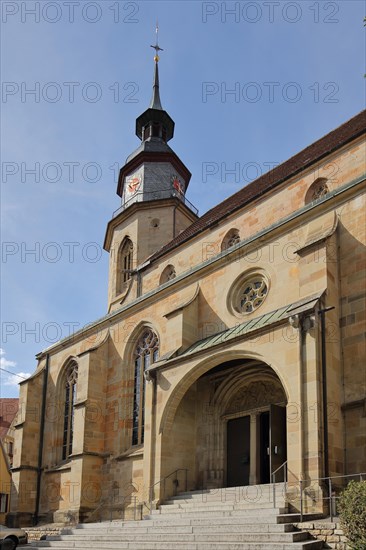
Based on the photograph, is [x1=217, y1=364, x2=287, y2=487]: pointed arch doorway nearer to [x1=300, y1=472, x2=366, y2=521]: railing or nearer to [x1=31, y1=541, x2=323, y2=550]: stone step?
[x1=300, y1=472, x2=366, y2=521]: railing

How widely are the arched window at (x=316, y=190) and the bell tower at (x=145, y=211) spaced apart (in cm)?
1025

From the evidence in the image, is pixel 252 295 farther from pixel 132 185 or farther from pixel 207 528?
pixel 132 185

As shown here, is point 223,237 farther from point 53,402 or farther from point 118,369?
point 53,402

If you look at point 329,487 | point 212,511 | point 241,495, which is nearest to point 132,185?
point 241,495

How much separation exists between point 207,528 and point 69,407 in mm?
14013

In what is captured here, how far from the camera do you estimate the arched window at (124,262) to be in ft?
106

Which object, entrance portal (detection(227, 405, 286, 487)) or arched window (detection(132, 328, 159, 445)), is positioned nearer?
entrance portal (detection(227, 405, 286, 487))

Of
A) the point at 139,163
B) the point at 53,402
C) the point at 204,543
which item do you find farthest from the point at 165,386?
the point at 139,163

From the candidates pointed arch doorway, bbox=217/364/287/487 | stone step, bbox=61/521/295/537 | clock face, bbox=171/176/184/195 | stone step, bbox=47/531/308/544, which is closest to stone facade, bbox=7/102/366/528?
pointed arch doorway, bbox=217/364/287/487

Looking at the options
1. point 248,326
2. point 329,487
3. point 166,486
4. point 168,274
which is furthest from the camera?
point 168,274

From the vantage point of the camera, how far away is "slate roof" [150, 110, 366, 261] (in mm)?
21308

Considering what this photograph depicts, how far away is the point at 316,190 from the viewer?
21.3 m

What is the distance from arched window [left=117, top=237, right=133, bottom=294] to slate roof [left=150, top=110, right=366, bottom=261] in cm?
400

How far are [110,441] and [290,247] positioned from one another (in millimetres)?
10112
